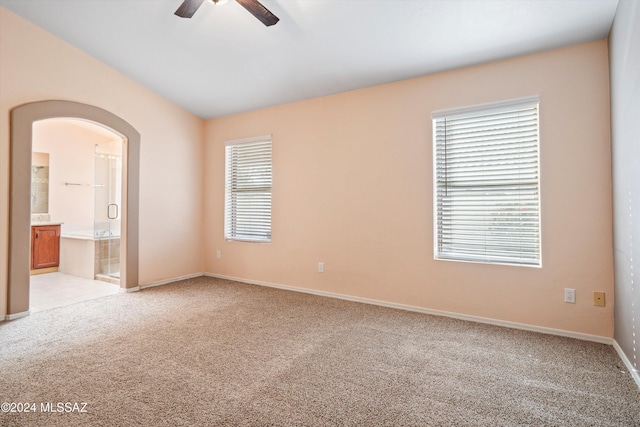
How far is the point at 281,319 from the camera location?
10.6 feet

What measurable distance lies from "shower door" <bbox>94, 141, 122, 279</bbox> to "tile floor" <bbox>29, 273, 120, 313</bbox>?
34cm

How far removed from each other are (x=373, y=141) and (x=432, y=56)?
105cm

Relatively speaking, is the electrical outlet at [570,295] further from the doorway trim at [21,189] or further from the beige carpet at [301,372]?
the doorway trim at [21,189]

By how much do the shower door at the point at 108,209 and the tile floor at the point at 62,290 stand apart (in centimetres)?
34

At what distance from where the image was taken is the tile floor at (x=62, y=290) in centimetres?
381

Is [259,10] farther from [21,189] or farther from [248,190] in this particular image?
[21,189]

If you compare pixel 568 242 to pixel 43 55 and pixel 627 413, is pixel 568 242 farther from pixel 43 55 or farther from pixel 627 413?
pixel 43 55

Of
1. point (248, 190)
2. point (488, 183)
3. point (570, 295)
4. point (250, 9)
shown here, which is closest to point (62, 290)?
point (248, 190)

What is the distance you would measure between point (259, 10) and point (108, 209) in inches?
173

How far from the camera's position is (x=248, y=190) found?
4.85 metres

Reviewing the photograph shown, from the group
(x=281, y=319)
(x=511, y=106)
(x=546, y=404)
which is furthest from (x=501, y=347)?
(x=511, y=106)

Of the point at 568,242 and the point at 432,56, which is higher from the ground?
the point at 432,56

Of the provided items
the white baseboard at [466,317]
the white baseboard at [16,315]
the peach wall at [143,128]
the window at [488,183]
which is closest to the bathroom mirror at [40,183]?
the peach wall at [143,128]

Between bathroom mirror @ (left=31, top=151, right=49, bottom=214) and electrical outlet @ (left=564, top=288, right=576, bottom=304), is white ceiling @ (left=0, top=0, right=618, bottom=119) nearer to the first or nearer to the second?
electrical outlet @ (left=564, top=288, right=576, bottom=304)
